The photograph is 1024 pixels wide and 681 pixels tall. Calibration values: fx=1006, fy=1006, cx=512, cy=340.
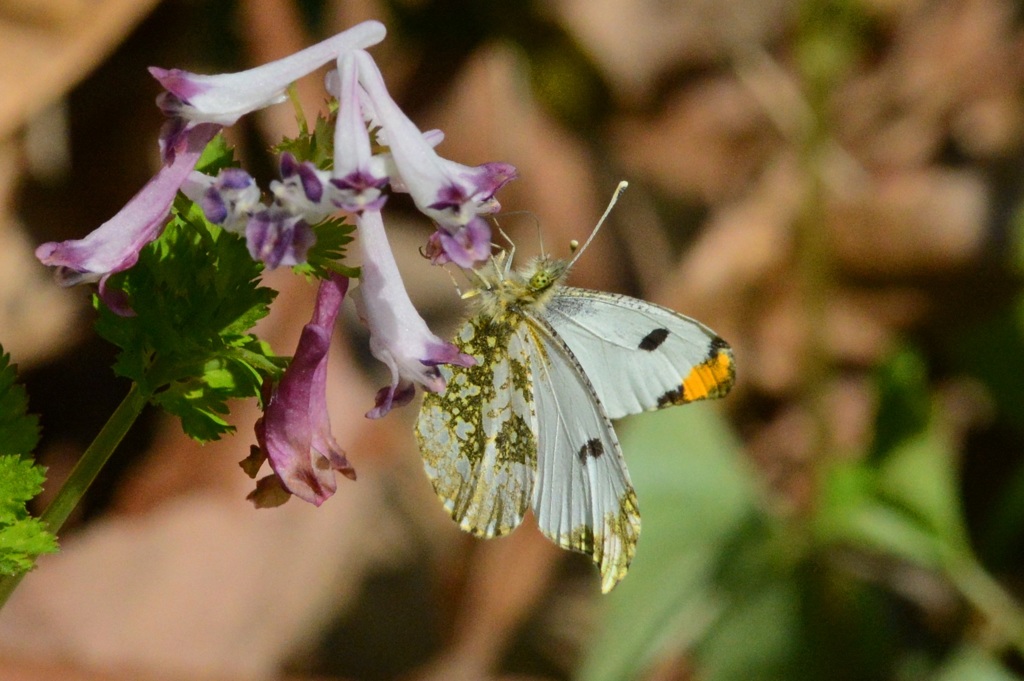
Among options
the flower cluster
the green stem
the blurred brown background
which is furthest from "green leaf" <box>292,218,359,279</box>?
the blurred brown background

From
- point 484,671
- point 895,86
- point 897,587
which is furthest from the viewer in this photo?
point 895,86

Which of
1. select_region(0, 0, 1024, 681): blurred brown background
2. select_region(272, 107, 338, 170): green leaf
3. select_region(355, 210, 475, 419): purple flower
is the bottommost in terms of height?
select_region(0, 0, 1024, 681): blurred brown background

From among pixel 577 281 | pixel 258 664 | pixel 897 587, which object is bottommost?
pixel 897 587

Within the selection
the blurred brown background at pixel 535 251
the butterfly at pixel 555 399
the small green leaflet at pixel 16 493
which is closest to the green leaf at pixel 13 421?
the small green leaflet at pixel 16 493

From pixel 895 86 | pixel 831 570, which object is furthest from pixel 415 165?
pixel 895 86

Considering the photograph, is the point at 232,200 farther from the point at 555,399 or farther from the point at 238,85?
the point at 555,399

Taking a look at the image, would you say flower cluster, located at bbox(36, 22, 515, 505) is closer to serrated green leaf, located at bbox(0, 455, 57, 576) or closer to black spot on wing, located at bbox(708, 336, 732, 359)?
serrated green leaf, located at bbox(0, 455, 57, 576)

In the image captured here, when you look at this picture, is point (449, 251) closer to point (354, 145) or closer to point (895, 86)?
point (354, 145)
